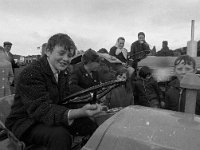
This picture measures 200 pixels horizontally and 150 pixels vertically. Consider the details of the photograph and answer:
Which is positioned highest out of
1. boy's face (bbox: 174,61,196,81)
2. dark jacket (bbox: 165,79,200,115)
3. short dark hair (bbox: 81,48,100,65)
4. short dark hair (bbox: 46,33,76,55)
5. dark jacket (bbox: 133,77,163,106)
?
short dark hair (bbox: 46,33,76,55)

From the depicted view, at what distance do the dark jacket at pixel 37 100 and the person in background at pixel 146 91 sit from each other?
266 centimetres

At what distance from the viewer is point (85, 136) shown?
2615mm

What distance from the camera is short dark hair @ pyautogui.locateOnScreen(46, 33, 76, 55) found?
252cm

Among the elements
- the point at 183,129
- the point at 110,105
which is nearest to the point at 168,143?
the point at 183,129

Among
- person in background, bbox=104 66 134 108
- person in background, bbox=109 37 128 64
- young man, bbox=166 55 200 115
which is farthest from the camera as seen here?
person in background, bbox=109 37 128 64

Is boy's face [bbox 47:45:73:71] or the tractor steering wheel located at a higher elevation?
boy's face [bbox 47:45:73:71]

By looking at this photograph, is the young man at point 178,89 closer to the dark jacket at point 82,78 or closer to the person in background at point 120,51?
the dark jacket at point 82,78

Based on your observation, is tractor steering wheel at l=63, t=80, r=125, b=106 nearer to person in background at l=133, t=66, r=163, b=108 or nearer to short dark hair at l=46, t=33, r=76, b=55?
short dark hair at l=46, t=33, r=76, b=55

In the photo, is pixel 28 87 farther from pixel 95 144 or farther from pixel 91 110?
pixel 95 144

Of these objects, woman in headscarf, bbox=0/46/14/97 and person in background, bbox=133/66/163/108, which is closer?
person in background, bbox=133/66/163/108

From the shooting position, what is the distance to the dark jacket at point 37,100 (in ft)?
7.37

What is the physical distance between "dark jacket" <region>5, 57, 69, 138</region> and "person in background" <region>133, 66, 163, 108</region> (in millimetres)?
2658

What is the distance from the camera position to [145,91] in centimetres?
521

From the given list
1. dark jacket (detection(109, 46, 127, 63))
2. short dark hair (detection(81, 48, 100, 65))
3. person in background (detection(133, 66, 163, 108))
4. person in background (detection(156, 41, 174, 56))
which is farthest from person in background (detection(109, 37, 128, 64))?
short dark hair (detection(81, 48, 100, 65))
